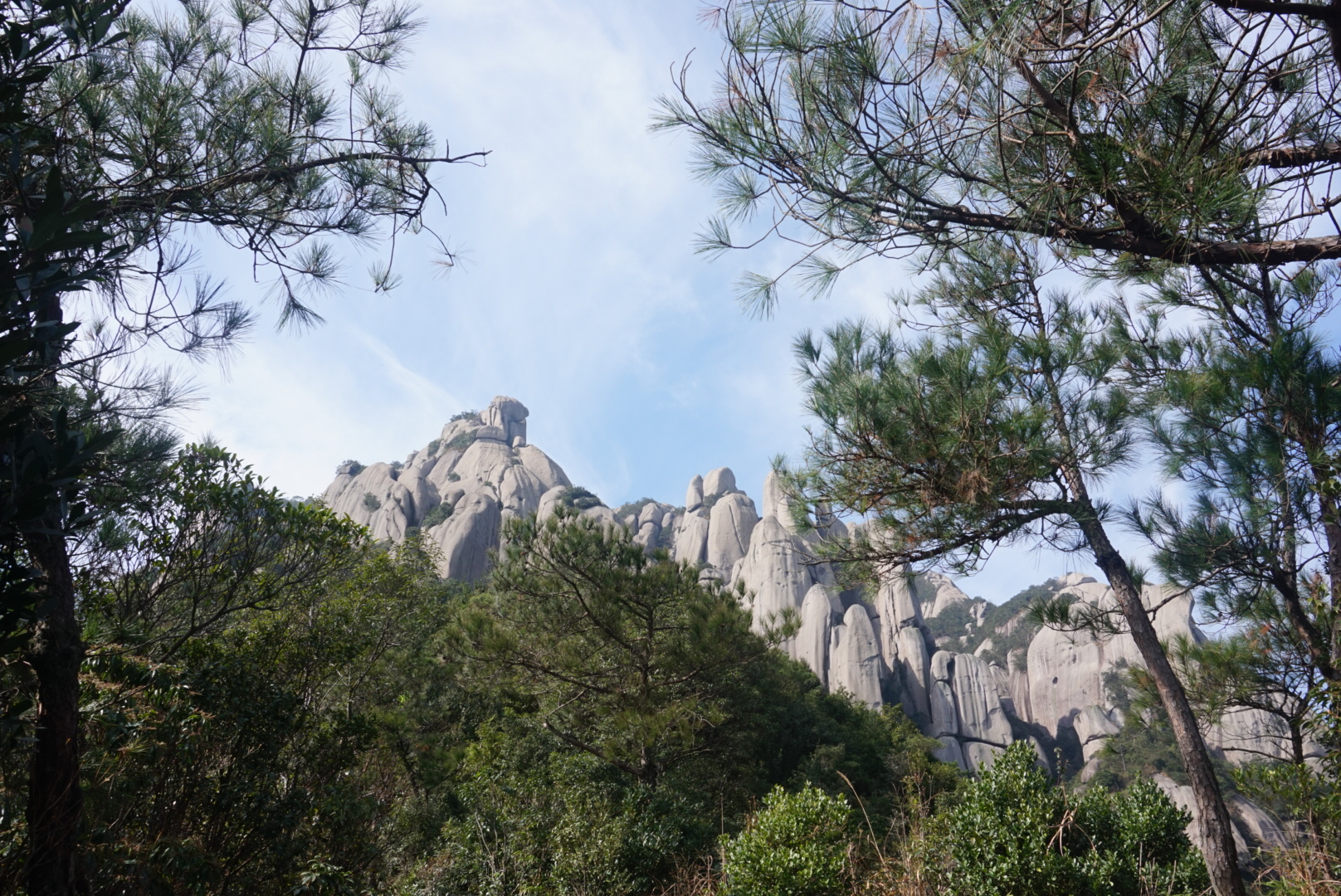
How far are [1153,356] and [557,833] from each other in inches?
213

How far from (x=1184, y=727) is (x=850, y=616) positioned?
24.9m

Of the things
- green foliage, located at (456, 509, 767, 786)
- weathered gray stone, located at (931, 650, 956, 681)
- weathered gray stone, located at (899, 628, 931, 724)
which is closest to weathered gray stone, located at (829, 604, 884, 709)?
weathered gray stone, located at (899, 628, 931, 724)

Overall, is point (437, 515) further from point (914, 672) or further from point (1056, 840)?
point (1056, 840)

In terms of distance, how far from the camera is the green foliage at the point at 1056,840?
3805 millimetres

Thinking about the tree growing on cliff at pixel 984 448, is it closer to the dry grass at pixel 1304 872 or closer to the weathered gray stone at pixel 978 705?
the dry grass at pixel 1304 872

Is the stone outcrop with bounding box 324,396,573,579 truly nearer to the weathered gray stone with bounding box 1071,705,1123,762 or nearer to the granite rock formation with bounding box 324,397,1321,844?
the granite rock formation with bounding box 324,397,1321,844

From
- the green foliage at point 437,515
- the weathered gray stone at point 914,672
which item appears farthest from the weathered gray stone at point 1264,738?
the green foliage at point 437,515

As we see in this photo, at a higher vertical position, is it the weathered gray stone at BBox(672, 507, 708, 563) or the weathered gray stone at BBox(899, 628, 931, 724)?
the weathered gray stone at BBox(672, 507, 708, 563)

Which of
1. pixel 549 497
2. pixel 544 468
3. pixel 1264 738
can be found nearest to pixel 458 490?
pixel 549 497

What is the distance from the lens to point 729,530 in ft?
117

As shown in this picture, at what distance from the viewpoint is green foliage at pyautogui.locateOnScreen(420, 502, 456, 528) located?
34.9 meters

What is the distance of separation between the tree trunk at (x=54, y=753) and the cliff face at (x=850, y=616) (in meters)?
18.3

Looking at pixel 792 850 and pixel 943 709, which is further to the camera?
pixel 943 709

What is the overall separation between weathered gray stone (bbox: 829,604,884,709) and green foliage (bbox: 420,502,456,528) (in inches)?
708
